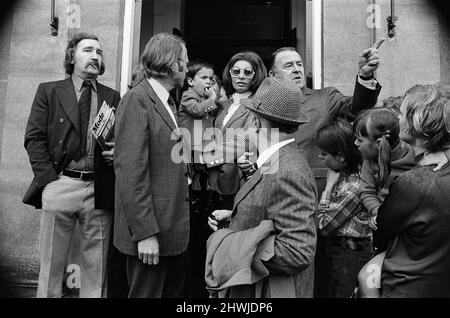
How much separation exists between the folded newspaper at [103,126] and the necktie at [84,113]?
0.69 feet

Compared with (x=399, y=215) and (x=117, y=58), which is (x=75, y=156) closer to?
(x=117, y=58)

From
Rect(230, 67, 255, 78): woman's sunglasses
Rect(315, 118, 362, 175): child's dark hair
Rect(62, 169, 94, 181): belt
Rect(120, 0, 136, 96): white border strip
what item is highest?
Rect(120, 0, 136, 96): white border strip

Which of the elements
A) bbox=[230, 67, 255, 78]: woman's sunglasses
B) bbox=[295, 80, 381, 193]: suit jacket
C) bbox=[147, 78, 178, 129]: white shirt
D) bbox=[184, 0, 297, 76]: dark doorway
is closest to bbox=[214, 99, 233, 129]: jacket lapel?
bbox=[230, 67, 255, 78]: woman's sunglasses

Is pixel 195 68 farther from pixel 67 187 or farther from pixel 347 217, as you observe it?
pixel 347 217

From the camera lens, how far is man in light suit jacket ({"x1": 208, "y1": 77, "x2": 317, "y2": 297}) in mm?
2465

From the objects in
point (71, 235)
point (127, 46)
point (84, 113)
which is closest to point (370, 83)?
point (84, 113)

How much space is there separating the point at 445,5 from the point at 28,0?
408 centimetres

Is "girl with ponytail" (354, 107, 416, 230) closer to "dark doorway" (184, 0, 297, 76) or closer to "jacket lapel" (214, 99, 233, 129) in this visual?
"jacket lapel" (214, 99, 233, 129)

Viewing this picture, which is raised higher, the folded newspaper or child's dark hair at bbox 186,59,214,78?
child's dark hair at bbox 186,59,214,78

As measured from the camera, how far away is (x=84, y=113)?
379cm

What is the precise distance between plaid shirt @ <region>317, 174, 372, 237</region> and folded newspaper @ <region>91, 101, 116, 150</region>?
1.56 m

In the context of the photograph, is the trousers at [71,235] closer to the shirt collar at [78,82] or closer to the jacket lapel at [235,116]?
the shirt collar at [78,82]

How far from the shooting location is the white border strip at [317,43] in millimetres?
5054

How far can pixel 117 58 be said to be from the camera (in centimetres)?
506
